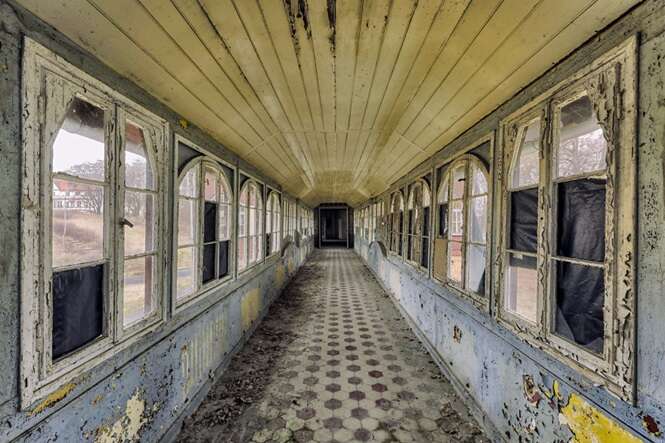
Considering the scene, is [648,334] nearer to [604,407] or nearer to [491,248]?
[604,407]

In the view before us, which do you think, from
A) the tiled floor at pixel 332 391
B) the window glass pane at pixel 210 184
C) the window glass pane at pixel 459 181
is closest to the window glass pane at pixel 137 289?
the window glass pane at pixel 210 184

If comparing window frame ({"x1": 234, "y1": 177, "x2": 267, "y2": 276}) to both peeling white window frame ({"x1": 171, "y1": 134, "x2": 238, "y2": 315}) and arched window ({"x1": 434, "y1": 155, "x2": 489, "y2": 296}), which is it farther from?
arched window ({"x1": 434, "y1": 155, "x2": 489, "y2": 296})

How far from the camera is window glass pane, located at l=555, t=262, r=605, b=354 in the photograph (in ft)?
4.89

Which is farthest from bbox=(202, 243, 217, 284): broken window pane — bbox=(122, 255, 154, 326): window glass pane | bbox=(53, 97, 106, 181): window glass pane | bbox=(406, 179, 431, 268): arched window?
bbox=(406, 179, 431, 268): arched window

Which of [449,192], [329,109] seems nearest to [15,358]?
[329,109]

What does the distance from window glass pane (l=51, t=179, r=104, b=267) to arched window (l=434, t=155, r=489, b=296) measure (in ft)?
9.33

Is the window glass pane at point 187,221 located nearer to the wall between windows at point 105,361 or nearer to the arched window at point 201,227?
the arched window at point 201,227

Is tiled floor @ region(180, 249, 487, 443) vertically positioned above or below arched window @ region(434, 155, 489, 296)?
below

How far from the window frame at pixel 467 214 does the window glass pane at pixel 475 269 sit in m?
0.04

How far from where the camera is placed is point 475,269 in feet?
9.40

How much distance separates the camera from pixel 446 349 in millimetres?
3410

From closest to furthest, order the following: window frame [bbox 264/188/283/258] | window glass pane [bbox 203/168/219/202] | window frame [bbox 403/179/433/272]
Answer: window glass pane [bbox 203/168/219/202] → window frame [bbox 403/179/433/272] → window frame [bbox 264/188/283/258]

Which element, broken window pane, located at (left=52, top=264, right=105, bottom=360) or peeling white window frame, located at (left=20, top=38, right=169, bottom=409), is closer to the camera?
peeling white window frame, located at (left=20, top=38, right=169, bottom=409)

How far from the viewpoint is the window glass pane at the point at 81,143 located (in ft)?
4.65
